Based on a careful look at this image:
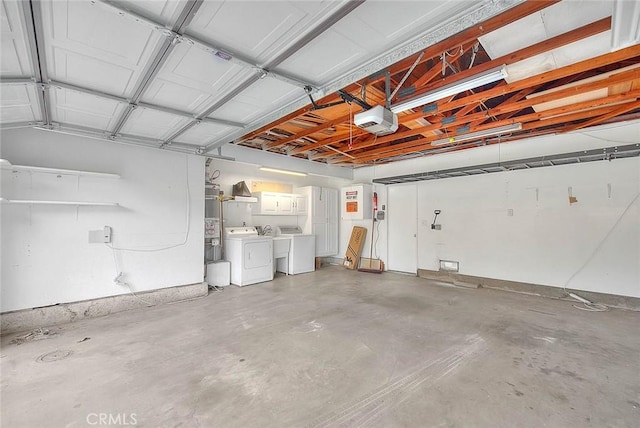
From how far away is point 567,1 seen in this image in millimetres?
1799

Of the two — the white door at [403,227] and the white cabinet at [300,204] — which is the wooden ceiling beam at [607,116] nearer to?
the white door at [403,227]

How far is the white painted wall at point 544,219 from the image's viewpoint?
422 centimetres

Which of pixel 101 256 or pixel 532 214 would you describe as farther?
pixel 532 214

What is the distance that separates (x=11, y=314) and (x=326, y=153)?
5597mm

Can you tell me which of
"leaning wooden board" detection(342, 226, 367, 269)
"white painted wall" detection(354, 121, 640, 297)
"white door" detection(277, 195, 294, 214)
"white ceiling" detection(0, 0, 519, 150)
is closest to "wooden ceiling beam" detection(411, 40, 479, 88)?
"white ceiling" detection(0, 0, 519, 150)

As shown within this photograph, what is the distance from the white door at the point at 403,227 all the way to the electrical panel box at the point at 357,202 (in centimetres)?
53

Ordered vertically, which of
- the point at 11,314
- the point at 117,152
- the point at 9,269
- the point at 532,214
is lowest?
the point at 11,314

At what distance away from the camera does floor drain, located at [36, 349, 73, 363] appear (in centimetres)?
254

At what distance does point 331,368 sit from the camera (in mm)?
2400

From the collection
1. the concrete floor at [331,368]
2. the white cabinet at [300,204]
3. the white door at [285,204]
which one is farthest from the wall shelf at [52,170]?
the white cabinet at [300,204]

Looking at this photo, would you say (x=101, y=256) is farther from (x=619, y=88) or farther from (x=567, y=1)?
(x=619, y=88)

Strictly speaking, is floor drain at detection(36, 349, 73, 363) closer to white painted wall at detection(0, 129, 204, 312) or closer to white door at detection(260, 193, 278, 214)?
white painted wall at detection(0, 129, 204, 312)

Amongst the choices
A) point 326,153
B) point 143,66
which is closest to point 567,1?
point 143,66

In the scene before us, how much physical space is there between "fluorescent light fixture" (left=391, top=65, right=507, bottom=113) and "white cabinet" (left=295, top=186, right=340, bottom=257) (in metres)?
4.37
